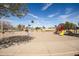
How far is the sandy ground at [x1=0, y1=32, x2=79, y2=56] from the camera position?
2113 mm

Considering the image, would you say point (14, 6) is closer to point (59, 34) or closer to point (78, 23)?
point (59, 34)

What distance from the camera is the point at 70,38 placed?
7.12 ft

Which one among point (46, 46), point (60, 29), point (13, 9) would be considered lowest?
point (46, 46)

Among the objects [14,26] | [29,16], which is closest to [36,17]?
[29,16]


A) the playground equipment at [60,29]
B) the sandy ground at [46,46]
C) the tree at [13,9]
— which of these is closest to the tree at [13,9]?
the tree at [13,9]

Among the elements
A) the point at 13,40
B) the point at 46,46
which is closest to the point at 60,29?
the point at 46,46

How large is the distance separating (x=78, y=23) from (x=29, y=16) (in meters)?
0.58

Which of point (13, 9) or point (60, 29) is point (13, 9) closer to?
point (13, 9)

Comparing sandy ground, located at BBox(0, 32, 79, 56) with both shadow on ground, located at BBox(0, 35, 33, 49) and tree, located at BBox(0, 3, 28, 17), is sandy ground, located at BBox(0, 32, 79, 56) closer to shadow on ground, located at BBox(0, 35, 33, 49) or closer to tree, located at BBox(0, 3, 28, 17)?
shadow on ground, located at BBox(0, 35, 33, 49)

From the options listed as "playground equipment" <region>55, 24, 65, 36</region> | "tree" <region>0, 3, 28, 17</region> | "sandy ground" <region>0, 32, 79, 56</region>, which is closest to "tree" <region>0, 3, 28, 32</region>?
"tree" <region>0, 3, 28, 17</region>

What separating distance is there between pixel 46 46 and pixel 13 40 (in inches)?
15.6

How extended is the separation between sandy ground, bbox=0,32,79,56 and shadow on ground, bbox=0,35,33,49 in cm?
4

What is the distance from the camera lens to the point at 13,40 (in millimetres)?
2152

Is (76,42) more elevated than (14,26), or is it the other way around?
(14,26)
